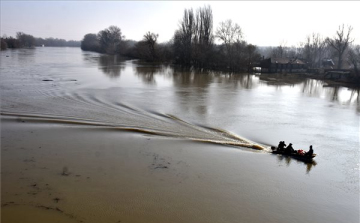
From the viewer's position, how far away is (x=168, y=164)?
30.2ft

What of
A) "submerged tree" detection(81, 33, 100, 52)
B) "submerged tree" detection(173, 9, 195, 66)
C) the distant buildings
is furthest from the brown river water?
"submerged tree" detection(81, 33, 100, 52)

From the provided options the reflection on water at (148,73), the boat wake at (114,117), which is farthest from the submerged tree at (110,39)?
the boat wake at (114,117)

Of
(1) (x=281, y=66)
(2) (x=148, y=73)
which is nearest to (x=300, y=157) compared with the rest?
(2) (x=148, y=73)

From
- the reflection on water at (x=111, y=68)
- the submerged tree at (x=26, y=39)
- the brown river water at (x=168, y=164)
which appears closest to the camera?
the brown river water at (x=168, y=164)

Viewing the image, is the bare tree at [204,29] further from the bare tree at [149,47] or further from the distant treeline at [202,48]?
the bare tree at [149,47]

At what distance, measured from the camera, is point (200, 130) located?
497 inches

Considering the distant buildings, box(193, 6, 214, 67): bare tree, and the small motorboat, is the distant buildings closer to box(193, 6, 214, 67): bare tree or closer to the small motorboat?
box(193, 6, 214, 67): bare tree

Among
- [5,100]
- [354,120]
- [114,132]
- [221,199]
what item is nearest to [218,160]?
[221,199]

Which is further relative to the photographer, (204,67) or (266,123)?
(204,67)

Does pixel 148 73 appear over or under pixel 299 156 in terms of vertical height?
over

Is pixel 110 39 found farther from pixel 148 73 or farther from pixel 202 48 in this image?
pixel 148 73

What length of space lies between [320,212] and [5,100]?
52.2ft

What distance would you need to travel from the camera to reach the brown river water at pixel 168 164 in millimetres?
6902

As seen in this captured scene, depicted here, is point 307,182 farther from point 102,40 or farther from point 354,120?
point 102,40
